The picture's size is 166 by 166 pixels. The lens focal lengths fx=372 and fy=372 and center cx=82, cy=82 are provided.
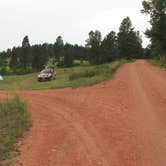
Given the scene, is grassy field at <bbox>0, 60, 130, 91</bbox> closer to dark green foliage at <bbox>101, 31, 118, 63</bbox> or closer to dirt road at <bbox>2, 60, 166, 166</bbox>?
dirt road at <bbox>2, 60, 166, 166</bbox>

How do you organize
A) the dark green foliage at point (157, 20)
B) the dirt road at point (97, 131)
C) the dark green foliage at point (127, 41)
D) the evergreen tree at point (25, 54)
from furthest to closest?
the evergreen tree at point (25, 54) < the dark green foliage at point (127, 41) < the dark green foliage at point (157, 20) < the dirt road at point (97, 131)

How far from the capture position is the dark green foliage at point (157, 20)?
5656 cm

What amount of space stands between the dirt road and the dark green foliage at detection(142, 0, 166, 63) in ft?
134

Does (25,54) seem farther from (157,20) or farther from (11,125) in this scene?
(11,125)

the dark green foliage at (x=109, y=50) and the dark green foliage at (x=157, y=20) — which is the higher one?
the dark green foliage at (x=157, y=20)

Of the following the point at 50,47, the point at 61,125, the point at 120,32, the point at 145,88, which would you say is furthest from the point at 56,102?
the point at 50,47

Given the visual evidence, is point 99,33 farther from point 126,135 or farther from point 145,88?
point 126,135

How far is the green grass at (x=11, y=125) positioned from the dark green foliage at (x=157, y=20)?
1803 inches

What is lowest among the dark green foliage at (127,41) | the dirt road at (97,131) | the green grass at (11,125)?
the dirt road at (97,131)

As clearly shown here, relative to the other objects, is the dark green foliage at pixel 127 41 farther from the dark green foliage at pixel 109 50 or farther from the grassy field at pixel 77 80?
the grassy field at pixel 77 80

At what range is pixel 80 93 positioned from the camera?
19391 millimetres

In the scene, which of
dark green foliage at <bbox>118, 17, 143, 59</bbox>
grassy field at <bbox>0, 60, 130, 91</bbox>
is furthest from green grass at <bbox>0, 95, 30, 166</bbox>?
dark green foliage at <bbox>118, 17, 143, 59</bbox>

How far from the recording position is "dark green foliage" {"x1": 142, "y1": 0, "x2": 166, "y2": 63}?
2227 inches

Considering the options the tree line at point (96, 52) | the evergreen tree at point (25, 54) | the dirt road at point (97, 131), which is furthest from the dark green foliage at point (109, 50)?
the dirt road at point (97, 131)
